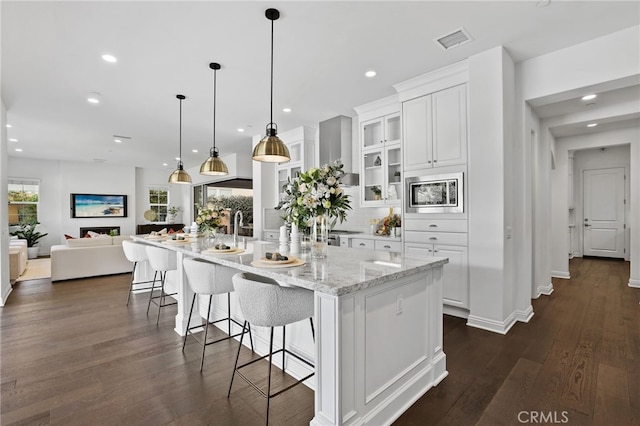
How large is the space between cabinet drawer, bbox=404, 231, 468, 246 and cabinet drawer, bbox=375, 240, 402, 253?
0.16m

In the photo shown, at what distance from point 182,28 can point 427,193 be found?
2.92m

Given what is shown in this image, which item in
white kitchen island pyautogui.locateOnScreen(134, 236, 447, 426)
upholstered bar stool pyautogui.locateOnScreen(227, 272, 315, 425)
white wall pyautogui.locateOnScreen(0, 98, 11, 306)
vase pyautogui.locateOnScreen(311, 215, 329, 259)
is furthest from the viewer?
white wall pyautogui.locateOnScreen(0, 98, 11, 306)

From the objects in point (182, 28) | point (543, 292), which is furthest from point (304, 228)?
point (543, 292)

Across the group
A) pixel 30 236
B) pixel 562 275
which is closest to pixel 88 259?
pixel 30 236

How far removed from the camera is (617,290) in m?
4.43

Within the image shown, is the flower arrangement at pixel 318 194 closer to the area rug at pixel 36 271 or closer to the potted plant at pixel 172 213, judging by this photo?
the area rug at pixel 36 271

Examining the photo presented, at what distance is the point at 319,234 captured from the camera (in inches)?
106

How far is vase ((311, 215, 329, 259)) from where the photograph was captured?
8.47ft

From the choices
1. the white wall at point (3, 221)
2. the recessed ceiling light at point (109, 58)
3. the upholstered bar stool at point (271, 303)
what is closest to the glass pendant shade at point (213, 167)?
the recessed ceiling light at point (109, 58)

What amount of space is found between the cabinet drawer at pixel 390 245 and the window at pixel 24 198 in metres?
9.94

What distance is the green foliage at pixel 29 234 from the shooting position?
822 centimetres

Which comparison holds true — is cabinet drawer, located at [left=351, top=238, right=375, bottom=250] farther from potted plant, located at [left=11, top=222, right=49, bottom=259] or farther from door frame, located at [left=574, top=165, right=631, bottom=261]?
potted plant, located at [left=11, top=222, right=49, bottom=259]

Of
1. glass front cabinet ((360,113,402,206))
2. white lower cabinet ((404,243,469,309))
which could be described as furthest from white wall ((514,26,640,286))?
glass front cabinet ((360,113,402,206))

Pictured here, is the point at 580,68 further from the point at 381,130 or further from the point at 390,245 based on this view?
the point at 390,245
